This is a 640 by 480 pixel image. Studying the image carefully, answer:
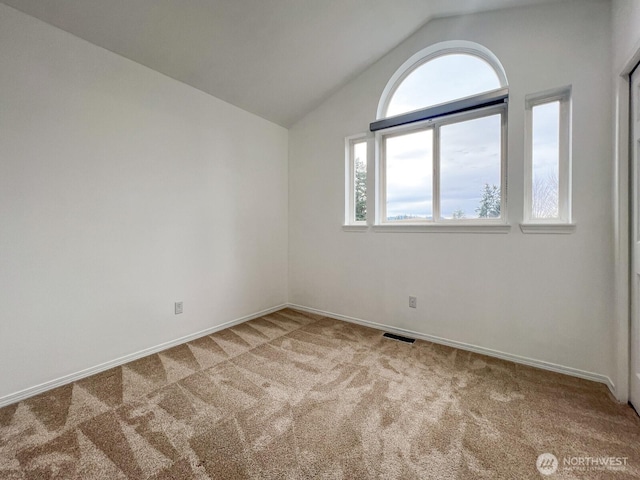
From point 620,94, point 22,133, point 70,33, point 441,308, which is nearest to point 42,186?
point 22,133

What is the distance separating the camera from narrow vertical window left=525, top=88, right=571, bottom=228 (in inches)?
84.4

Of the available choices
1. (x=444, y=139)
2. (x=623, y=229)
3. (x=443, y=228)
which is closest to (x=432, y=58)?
(x=444, y=139)

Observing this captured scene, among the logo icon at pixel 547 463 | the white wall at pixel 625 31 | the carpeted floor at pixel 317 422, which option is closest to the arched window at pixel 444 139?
the white wall at pixel 625 31

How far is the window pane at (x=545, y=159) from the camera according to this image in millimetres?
2188

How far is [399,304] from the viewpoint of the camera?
291 centimetres

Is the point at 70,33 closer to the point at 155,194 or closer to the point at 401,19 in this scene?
the point at 155,194

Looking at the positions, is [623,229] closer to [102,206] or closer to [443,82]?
[443,82]

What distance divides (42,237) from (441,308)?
330cm

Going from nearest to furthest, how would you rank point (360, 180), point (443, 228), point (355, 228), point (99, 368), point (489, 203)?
point (99, 368), point (489, 203), point (443, 228), point (355, 228), point (360, 180)

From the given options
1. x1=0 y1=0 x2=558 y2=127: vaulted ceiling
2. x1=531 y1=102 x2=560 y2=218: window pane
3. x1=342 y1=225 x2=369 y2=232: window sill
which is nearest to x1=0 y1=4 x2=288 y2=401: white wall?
x1=0 y1=0 x2=558 y2=127: vaulted ceiling

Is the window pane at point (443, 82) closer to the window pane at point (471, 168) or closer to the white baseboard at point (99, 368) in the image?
the window pane at point (471, 168)

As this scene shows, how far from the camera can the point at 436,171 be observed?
2760 millimetres

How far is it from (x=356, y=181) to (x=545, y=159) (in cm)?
179

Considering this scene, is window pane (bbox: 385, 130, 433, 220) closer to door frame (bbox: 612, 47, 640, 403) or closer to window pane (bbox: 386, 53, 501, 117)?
window pane (bbox: 386, 53, 501, 117)
